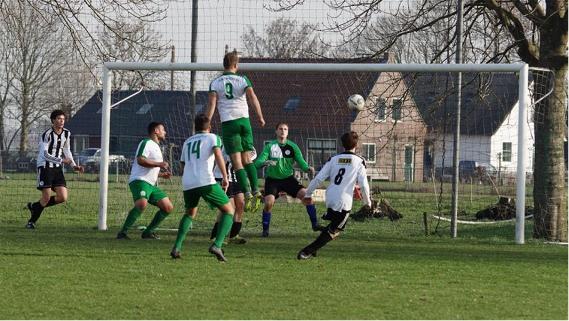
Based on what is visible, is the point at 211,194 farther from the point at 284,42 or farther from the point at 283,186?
the point at 284,42

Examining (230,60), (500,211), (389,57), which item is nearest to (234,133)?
(230,60)

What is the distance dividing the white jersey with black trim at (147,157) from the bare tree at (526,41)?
4.55 metres

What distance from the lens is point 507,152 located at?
18.8m

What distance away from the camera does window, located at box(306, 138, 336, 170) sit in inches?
702

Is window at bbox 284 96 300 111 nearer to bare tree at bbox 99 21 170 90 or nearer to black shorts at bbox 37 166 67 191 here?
bare tree at bbox 99 21 170 90

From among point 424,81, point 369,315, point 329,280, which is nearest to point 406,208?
point 424,81

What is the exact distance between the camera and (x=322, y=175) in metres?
11.7

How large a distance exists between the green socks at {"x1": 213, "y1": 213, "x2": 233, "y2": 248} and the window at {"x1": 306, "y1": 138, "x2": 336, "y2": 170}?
21.5ft

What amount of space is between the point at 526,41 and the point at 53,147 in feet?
26.7

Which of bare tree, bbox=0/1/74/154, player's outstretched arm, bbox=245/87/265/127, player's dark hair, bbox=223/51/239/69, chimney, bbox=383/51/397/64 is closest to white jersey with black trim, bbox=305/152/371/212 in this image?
player's outstretched arm, bbox=245/87/265/127

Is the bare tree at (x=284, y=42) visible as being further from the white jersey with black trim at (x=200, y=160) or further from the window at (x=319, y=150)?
the white jersey with black trim at (x=200, y=160)

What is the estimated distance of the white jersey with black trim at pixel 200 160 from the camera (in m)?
11.3

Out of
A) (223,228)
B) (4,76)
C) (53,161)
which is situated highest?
(4,76)

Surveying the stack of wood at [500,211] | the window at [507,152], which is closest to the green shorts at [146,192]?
the window at [507,152]
